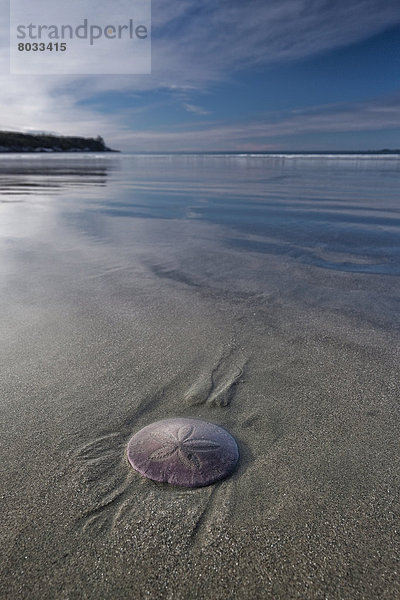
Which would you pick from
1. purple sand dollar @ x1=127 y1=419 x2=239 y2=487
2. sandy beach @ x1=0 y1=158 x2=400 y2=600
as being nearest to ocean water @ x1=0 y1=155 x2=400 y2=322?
sandy beach @ x1=0 y1=158 x2=400 y2=600

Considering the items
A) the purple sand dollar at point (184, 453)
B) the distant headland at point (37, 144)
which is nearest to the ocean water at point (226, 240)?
the purple sand dollar at point (184, 453)

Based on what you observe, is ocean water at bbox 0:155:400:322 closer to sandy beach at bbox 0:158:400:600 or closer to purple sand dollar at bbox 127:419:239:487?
sandy beach at bbox 0:158:400:600

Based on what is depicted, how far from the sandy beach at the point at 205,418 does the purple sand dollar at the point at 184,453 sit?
0.17ft

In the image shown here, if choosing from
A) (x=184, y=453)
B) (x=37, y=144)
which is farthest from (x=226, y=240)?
(x=37, y=144)

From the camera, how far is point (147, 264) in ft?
15.5

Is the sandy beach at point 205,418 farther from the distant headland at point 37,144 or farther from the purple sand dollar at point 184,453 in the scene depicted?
the distant headland at point 37,144

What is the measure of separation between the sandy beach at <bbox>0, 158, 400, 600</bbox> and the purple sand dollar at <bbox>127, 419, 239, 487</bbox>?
2.1 inches

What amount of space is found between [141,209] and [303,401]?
716cm

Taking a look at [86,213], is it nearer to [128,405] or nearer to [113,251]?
[113,251]

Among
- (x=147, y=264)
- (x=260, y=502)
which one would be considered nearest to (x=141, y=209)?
(x=147, y=264)

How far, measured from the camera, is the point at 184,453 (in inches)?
71.7

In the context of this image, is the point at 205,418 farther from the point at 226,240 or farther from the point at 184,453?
the point at 226,240

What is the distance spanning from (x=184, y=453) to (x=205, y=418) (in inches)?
14.2

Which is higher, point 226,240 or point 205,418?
point 226,240
